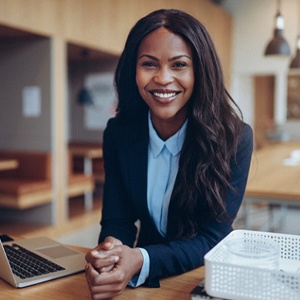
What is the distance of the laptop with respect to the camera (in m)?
1.09

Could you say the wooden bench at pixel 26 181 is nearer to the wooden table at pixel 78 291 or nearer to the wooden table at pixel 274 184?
the wooden table at pixel 274 184

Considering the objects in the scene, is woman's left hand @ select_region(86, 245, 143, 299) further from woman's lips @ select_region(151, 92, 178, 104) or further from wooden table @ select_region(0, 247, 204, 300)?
woman's lips @ select_region(151, 92, 178, 104)

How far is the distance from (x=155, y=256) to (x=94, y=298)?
21cm

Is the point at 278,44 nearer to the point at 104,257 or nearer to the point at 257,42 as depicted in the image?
the point at 104,257

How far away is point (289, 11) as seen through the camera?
7539 millimetres

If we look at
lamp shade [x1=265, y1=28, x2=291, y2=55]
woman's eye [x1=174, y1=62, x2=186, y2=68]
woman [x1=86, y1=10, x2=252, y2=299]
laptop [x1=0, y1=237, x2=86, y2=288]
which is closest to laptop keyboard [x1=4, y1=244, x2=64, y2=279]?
laptop [x1=0, y1=237, x2=86, y2=288]

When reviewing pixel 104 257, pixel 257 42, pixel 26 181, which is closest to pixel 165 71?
pixel 104 257

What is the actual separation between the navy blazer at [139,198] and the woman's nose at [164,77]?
25 cm

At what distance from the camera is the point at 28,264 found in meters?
1.21

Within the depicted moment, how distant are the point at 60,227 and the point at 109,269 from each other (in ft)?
11.1

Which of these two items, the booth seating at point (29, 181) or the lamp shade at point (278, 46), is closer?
the booth seating at point (29, 181)

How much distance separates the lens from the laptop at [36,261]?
1.09 meters

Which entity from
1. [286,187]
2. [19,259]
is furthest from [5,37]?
[19,259]

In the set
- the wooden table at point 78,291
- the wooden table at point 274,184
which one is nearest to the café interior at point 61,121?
the wooden table at point 274,184
